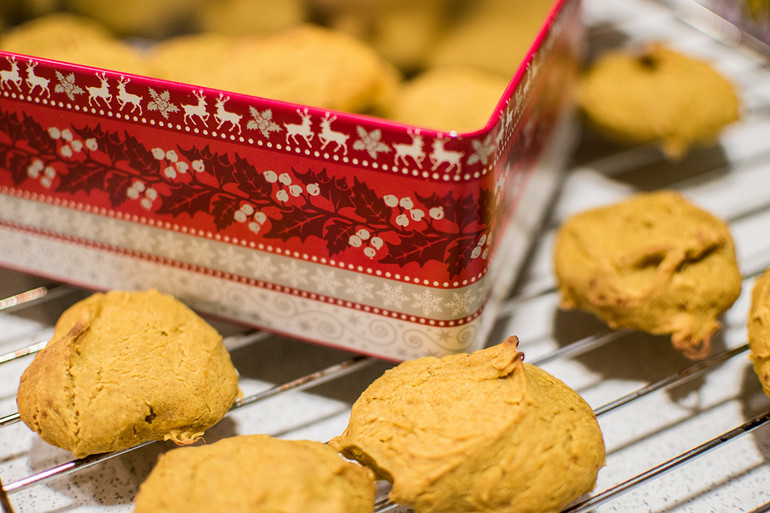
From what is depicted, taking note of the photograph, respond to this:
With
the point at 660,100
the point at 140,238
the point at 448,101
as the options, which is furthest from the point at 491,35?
the point at 140,238

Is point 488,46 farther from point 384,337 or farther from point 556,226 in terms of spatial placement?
point 384,337

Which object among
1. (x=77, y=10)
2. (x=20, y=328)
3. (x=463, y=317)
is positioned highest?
(x=77, y=10)

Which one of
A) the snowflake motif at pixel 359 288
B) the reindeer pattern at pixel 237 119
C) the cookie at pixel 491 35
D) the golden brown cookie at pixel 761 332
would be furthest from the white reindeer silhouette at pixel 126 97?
the golden brown cookie at pixel 761 332

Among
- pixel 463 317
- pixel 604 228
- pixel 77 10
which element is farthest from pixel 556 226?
pixel 77 10

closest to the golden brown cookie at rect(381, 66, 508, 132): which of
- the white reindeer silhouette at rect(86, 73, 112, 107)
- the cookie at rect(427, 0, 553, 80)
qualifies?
the cookie at rect(427, 0, 553, 80)

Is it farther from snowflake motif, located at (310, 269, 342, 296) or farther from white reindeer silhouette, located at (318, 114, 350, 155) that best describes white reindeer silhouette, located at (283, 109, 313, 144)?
snowflake motif, located at (310, 269, 342, 296)

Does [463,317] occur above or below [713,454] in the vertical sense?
above

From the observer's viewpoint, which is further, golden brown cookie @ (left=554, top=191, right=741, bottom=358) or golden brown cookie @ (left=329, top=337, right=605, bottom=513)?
golden brown cookie @ (left=554, top=191, right=741, bottom=358)
